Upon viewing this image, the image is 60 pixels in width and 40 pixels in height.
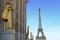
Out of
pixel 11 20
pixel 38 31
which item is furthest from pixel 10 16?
pixel 38 31

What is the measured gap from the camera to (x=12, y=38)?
1504 centimetres

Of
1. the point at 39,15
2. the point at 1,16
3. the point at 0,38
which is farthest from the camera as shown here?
the point at 39,15

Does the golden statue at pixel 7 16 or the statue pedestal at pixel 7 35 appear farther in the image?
the golden statue at pixel 7 16

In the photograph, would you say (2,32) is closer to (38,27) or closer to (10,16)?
(10,16)

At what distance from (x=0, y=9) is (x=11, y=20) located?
1.18 meters

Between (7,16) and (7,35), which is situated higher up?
(7,16)

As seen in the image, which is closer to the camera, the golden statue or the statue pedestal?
the statue pedestal

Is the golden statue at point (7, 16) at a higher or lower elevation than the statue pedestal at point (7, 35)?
higher

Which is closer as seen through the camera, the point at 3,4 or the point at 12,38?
the point at 12,38

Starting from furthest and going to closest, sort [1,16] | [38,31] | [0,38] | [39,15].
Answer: [39,15] < [38,31] < [1,16] < [0,38]

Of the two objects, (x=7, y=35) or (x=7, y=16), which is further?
(x=7, y=16)

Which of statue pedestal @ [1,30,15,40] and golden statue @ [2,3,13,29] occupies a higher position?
golden statue @ [2,3,13,29]

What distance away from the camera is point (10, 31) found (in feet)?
49.8

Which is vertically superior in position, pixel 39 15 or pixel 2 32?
pixel 39 15
